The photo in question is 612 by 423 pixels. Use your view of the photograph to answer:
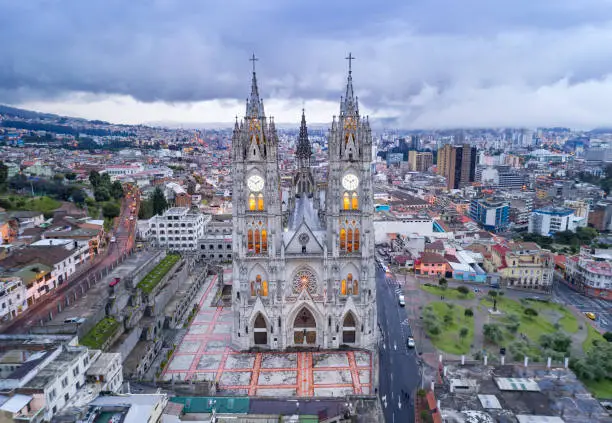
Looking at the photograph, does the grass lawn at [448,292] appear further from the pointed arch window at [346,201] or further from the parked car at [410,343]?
the pointed arch window at [346,201]

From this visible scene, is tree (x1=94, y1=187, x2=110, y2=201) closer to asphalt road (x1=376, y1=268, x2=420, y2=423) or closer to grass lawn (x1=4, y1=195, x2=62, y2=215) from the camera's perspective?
grass lawn (x1=4, y1=195, x2=62, y2=215)

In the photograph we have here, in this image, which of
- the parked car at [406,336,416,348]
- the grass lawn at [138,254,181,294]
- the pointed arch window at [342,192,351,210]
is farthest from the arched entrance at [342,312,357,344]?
the grass lawn at [138,254,181,294]

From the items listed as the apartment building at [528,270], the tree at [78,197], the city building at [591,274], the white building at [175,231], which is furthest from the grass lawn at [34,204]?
the city building at [591,274]

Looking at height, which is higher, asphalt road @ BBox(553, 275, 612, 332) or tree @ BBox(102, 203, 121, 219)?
tree @ BBox(102, 203, 121, 219)

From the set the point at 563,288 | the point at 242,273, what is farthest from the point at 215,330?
the point at 563,288

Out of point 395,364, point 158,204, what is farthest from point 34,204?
point 395,364

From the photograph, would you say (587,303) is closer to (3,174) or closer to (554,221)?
(554,221)

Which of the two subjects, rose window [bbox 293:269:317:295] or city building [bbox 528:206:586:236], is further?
city building [bbox 528:206:586:236]
